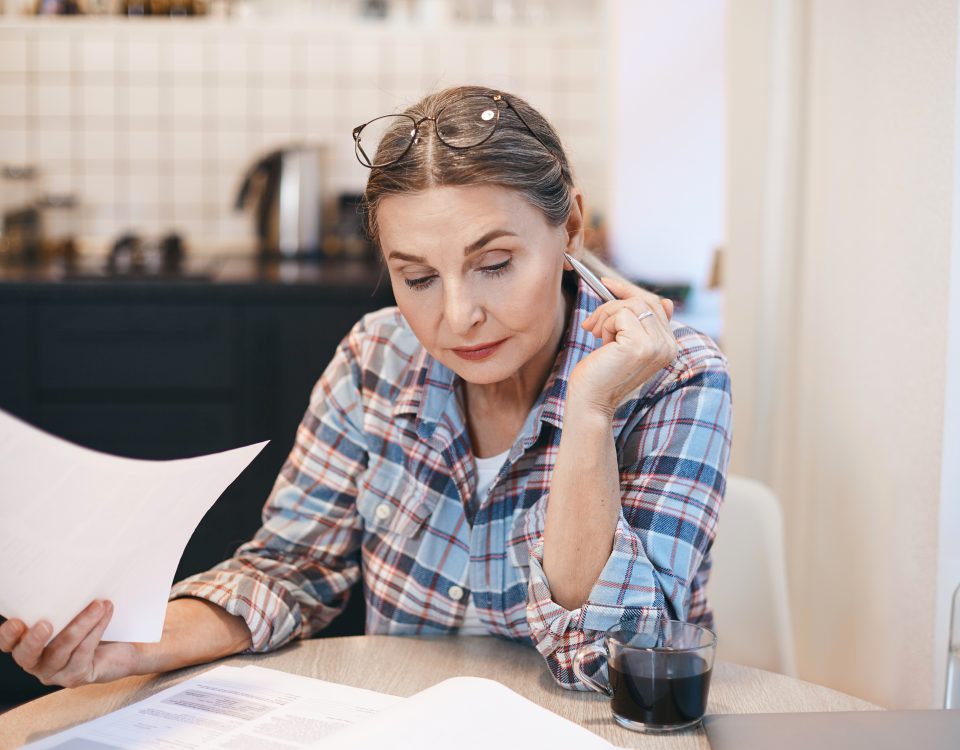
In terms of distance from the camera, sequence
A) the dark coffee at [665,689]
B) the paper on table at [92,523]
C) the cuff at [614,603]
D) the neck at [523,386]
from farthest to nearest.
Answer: the neck at [523,386], the cuff at [614,603], the dark coffee at [665,689], the paper on table at [92,523]

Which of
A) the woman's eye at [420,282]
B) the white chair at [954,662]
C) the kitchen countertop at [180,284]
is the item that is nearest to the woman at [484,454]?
the woman's eye at [420,282]

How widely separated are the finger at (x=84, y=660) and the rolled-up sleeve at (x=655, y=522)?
404 millimetres

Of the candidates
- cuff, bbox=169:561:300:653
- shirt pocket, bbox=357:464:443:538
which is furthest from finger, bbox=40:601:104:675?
shirt pocket, bbox=357:464:443:538

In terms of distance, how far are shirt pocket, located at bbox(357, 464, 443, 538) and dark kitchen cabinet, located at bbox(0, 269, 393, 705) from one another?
1489mm

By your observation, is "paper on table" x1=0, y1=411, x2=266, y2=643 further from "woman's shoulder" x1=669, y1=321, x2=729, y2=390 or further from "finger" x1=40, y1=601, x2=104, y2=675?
"woman's shoulder" x1=669, y1=321, x2=729, y2=390

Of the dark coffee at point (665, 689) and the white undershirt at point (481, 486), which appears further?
the white undershirt at point (481, 486)

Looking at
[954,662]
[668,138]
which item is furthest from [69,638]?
[668,138]

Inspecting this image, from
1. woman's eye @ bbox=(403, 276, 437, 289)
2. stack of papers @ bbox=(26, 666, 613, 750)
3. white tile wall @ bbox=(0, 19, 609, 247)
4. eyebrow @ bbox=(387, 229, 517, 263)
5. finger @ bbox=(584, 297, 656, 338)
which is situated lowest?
stack of papers @ bbox=(26, 666, 613, 750)

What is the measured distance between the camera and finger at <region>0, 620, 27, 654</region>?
0.89 m

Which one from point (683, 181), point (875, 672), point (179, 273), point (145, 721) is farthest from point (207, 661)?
point (683, 181)

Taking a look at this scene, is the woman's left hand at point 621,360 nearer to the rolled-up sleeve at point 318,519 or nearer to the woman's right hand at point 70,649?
the rolled-up sleeve at point 318,519

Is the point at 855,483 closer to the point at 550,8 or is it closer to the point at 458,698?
the point at 458,698

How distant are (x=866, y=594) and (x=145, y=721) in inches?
40.7

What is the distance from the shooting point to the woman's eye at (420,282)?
1120mm
